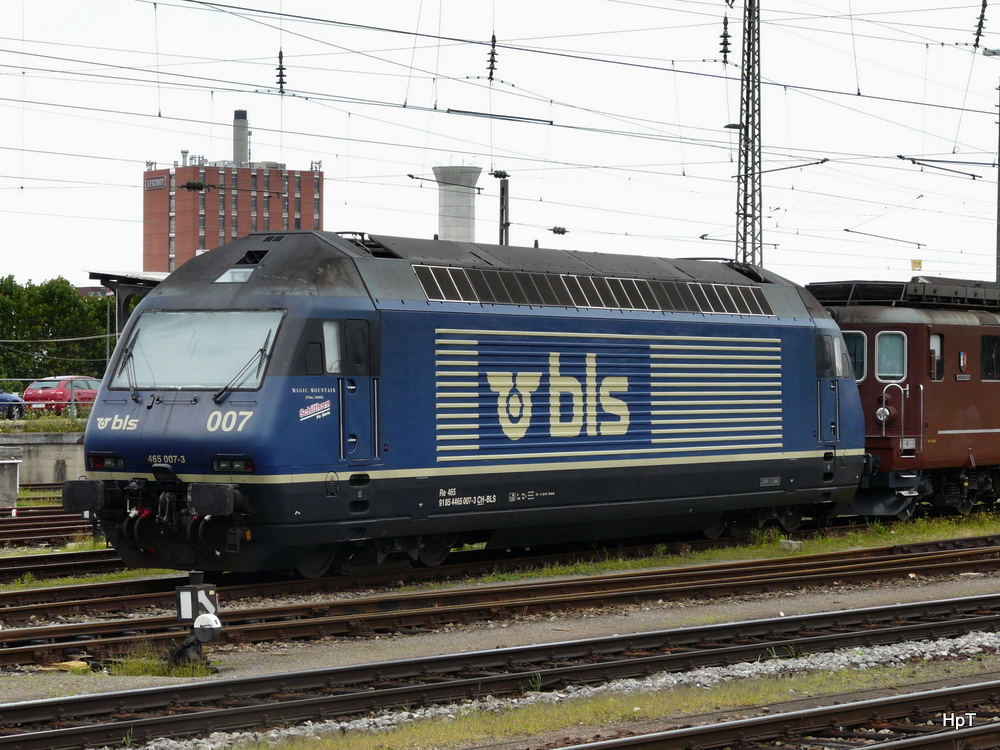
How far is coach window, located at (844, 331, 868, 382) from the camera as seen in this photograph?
22.2 m

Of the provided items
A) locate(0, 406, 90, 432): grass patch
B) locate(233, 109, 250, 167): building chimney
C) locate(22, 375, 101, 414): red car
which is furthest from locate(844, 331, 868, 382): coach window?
locate(233, 109, 250, 167): building chimney

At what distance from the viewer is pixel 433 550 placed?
1594cm

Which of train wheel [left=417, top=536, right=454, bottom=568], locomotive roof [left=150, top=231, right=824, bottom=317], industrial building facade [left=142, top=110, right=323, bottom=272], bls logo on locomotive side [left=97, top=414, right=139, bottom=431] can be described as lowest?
train wheel [left=417, top=536, right=454, bottom=568]

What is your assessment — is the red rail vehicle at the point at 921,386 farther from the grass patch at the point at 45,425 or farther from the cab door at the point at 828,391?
the grass patch at the point at 45,425

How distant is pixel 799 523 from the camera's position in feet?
68.3

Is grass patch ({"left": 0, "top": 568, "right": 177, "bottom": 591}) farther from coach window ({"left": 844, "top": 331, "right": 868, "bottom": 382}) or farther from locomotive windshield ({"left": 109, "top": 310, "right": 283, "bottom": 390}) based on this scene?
coach window ({"left": 844, "top": 331, "right": 868, "bottom": 382})

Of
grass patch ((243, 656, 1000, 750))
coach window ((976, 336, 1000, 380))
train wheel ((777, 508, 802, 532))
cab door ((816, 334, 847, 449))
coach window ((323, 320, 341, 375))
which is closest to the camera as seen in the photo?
grass patch ((243, 656, 1000, 750))

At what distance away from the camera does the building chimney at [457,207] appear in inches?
2613

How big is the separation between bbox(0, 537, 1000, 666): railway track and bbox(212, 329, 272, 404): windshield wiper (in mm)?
2125

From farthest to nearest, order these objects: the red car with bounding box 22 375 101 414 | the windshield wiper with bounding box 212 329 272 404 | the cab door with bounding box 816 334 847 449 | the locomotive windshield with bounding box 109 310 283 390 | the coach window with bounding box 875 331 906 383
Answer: the red car with bounding box 22 375 101 414 < the coach window with bounding box 875 331 906 383 < the cab door with bounding box 816 334 847 449 < the locomotive windshield with bounding box 109 310 283 390 < the windshield wiper with bounding box 212 329 272 404

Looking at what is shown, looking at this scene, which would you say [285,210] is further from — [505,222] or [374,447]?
[374,447]

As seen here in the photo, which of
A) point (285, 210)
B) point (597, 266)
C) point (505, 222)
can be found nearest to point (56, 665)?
point (597, 266)

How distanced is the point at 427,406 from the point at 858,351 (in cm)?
987

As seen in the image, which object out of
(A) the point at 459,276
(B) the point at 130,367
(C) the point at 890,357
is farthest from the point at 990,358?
(B) the point at 130,367
